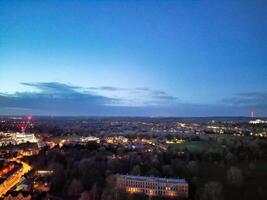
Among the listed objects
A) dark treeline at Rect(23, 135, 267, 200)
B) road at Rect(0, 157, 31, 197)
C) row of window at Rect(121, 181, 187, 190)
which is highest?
dark treeline at Rect(23, 135, 267, 200)

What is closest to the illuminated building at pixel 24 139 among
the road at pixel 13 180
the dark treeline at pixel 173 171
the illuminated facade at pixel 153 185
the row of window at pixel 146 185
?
Result: the dark treeline at pixel 173 171

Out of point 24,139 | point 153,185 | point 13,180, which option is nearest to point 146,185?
point 153,185

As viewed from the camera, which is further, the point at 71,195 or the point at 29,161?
the point at 29,161

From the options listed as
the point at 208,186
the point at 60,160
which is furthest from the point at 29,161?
the point at 208,186

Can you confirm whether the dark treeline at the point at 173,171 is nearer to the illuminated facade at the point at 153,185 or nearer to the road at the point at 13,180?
the illuminated facade at the point at 153,185

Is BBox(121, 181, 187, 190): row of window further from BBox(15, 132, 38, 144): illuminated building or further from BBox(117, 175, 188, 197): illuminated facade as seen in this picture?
BBox(15, 132, 38, 144): illuminated building

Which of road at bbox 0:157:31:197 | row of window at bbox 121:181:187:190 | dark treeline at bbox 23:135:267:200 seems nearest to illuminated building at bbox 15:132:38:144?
dark treeline at bbox 23:135:267:200

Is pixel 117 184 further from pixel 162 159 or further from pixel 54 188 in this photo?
pixel 162 159

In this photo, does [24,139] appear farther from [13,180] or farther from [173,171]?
[173,171]

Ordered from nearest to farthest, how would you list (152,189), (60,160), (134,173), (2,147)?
(152,189) < (134,173) < (60,160) < (2,147)
